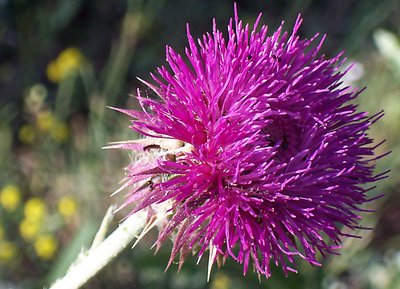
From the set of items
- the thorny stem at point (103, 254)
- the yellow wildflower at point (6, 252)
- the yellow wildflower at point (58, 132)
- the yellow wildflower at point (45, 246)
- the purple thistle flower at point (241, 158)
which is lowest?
the yellow wildflower at point (6, 252)

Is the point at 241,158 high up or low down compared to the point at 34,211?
up

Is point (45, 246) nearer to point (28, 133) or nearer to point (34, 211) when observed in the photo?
point (34, 211)

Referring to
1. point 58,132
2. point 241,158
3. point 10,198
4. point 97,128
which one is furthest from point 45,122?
point 241,158

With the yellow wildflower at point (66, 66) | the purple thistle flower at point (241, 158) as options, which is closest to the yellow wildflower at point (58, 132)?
the yellow wildflower at point (66, 66)

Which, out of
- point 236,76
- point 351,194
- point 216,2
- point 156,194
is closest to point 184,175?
point 156,194

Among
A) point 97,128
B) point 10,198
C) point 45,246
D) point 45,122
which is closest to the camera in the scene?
point 45,246

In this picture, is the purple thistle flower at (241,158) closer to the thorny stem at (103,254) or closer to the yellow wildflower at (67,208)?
the thorny stem at (103,254)
